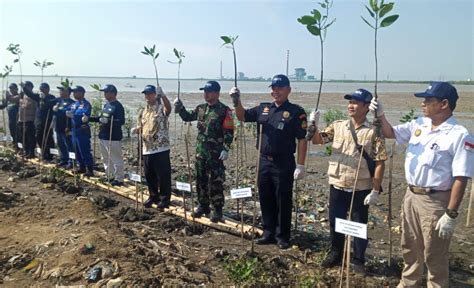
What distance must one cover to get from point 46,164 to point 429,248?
29.8 feet

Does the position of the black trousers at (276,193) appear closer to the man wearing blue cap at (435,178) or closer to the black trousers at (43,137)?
the man wearing blue cap at (435,178)

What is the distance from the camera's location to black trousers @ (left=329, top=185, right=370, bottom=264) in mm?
4238

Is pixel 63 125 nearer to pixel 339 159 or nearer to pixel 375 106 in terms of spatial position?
pixel 339 159

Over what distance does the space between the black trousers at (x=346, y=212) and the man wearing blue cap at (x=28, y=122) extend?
28.8 ft

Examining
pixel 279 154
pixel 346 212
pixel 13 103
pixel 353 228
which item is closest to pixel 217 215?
pixel 279 154

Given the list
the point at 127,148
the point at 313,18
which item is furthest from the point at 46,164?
the point at 313,18

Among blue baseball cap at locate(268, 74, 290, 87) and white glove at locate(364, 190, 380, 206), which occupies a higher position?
blue baseball cap at locate(268, 74, 290, 87)

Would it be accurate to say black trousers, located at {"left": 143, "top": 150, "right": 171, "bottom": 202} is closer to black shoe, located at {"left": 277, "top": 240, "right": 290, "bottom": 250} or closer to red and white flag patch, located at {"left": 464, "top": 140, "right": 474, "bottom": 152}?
black shoe, located at {"left": 277, "top": 240, "right": 290, "bottom": 250}

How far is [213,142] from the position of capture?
5930mm

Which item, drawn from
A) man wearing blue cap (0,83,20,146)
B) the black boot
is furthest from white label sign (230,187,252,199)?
man wearing blue cap (0,83,20,146)

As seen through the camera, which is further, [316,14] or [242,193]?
[242,193]

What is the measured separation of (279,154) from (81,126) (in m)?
5.34

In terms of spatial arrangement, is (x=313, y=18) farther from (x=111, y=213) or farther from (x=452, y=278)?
(x=111, y=213)

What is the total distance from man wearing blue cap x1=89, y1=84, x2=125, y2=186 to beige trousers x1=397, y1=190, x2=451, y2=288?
5328mm
